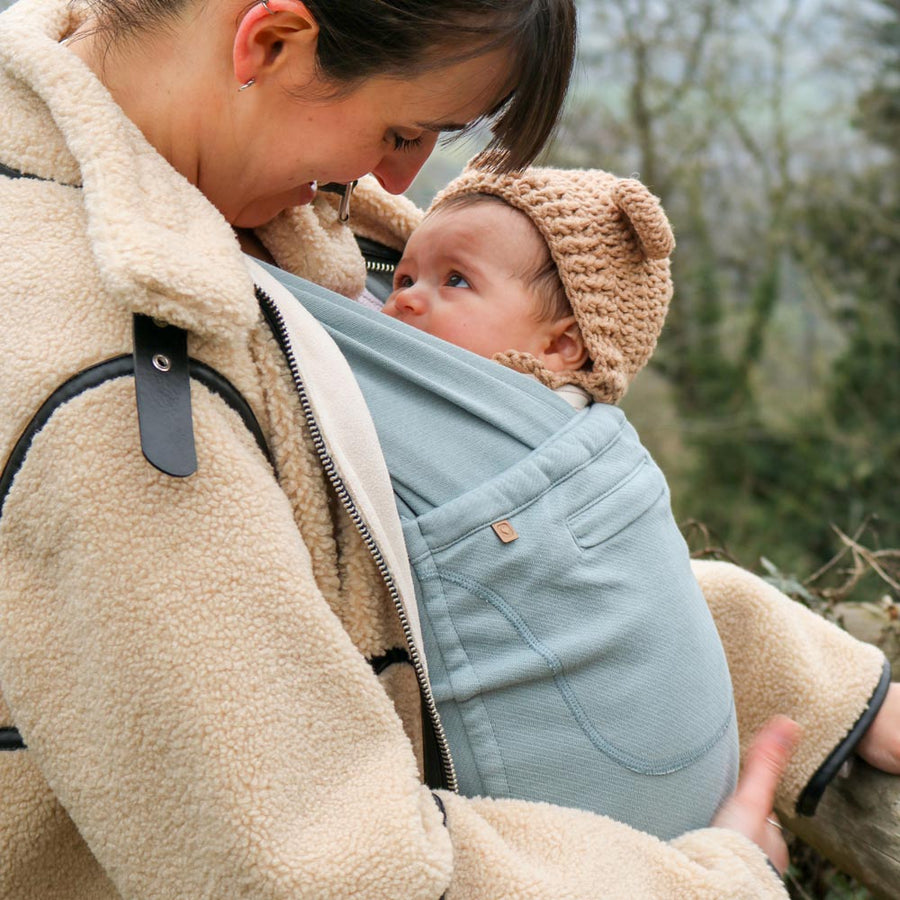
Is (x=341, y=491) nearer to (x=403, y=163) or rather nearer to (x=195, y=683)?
(x=195, y=683)

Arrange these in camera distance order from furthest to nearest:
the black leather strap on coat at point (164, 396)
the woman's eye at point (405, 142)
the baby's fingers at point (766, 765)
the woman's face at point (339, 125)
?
the baby's fingers at point (766, 765) → the woman's eye at point (405, 142) → the woman's face at point (339, 125) → the black leather strap on coat at point (164, 396)

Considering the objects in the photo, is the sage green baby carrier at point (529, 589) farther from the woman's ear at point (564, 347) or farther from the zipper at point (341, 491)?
the woman's ear at point (564, 347)

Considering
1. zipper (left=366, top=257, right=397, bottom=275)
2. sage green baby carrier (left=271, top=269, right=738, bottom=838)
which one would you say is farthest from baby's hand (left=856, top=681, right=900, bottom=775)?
zipper (left=366, top=257, right=397, bottom=275)

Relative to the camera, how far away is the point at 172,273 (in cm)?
111

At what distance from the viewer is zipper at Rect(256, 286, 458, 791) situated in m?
1.27

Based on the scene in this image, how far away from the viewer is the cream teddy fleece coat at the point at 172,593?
111 cm

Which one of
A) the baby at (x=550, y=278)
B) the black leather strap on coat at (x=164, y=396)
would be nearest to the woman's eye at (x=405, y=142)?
the baby at (x=550, y=278)

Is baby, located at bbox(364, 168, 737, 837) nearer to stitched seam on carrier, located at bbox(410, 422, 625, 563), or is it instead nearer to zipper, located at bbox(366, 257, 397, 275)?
stitched seam on carrier, located at bbox(410, 422, 625, 563)

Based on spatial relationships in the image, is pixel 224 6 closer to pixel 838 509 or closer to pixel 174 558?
pixel 174 558

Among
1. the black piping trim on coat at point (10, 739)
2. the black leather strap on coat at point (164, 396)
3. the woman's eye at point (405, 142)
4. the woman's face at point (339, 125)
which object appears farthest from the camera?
the woman's eye at point (405, 142)

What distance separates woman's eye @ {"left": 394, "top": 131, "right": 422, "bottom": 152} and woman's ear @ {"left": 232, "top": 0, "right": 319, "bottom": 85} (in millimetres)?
179

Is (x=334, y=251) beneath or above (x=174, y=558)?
above

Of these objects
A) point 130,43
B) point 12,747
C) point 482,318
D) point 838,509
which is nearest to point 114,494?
point 12,747

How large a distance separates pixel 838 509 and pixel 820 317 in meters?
2.48
